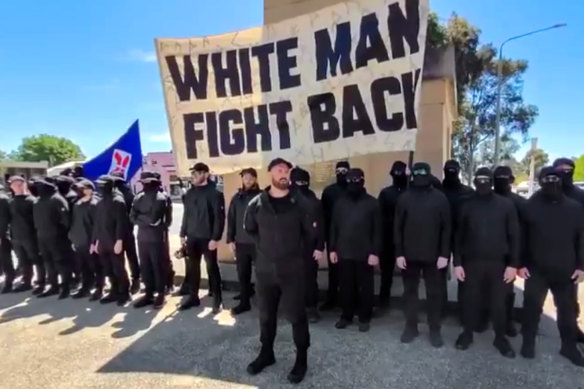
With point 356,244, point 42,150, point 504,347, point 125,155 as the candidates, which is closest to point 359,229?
point 356,244

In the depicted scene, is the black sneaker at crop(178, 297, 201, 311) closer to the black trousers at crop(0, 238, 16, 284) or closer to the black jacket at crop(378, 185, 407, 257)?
the black jacket at crop(378, 185, 407, 257)

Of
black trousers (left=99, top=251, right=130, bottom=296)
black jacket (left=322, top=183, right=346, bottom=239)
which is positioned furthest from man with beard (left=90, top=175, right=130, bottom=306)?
black jacket (left=322, top=183, right=346, bottom=239)

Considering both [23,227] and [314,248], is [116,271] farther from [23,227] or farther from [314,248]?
[314,248]

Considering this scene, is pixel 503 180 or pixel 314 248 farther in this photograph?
pixel 314 248

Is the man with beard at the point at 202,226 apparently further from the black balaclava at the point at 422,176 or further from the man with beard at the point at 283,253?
the black balaclava at the point at 422,176

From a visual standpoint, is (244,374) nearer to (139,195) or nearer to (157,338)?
(157,338)

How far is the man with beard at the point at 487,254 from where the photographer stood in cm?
380

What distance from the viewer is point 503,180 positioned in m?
4.28

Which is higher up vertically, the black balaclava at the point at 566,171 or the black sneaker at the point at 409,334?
the black balaclava at the point at 566,171

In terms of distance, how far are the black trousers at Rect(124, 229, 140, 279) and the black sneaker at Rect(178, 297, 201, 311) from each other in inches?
48.9

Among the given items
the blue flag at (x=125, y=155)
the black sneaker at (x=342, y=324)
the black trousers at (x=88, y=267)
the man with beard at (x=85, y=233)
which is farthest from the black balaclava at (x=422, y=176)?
the blue flag at (x=125, y=155)

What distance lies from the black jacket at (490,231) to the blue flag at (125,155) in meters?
5.27

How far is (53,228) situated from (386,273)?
4730 mm

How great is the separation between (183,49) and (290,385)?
445 cm
